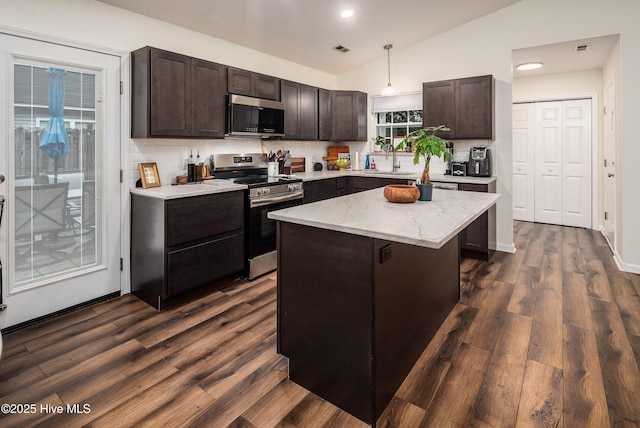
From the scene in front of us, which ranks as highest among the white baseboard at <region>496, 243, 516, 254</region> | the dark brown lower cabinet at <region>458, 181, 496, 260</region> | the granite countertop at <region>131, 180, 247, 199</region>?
the granite countertop at <region>131, 180, 247, 199</region>

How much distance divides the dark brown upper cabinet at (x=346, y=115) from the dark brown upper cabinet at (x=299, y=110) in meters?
0.39

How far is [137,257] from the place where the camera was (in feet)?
10.3

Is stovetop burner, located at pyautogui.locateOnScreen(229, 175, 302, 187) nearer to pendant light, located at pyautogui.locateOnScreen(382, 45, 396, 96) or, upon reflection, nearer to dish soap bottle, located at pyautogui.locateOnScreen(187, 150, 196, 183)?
dish soap bottle, located at pyautogui.locateOnScreen(187, 150, 196, 183)

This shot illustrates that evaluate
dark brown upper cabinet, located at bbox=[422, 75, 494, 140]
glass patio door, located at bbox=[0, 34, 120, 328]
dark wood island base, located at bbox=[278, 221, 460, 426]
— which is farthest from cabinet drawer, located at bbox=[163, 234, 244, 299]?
dark brown upper cabinet, located at bbox=[422, 75, 494, 140]

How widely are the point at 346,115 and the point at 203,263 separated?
320cm

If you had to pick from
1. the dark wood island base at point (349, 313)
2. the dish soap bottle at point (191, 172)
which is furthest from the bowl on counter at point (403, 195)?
the dish soap bottle at point (191, 172)

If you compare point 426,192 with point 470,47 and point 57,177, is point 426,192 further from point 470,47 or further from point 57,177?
point 470,47

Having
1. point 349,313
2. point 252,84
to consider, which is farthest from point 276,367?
point 252,84

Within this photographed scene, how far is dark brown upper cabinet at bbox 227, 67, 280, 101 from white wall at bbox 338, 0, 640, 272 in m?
1.89

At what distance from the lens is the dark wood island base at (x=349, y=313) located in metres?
1.64

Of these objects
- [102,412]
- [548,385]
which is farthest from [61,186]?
[548,385]

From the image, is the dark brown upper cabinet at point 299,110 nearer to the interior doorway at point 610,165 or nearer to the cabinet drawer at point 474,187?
the cabinet drawer at point 474,187

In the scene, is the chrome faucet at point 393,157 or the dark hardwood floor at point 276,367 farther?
the chrome faucet at point 393,157

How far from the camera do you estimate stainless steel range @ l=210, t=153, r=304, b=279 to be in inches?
139
